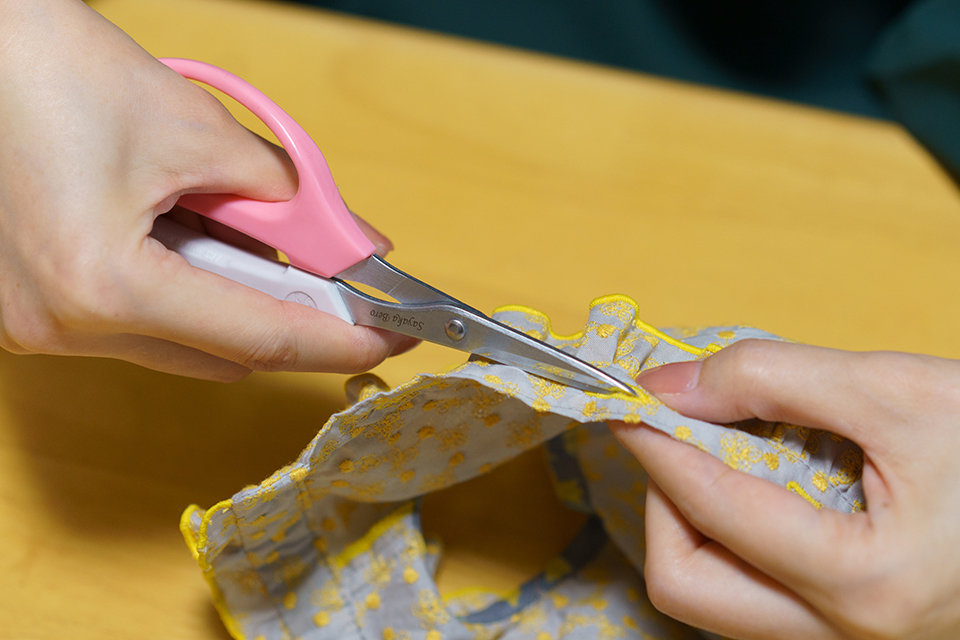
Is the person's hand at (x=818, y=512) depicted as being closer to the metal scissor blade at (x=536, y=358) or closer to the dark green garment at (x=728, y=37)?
the metal scissor blade at (x=536, y=358)

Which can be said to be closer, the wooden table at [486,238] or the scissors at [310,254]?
the scissors at [310,254]

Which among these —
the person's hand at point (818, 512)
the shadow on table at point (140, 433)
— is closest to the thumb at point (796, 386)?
the person's hand at point (818, 512)

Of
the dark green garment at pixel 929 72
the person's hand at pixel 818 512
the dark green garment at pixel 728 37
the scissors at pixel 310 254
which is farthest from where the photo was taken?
the dark green garment at pixel 728 37

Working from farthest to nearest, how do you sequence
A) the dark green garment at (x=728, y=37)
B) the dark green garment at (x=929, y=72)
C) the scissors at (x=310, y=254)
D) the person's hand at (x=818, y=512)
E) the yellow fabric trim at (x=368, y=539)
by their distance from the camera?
the dark green garment at (x=728, y=37) < the dark green garment at (x=929, y=72) < the yellow fabric trim at (x=368, y=539) < the scissors at (x=310, y=254) < the person's hand at (x=818, y=512)

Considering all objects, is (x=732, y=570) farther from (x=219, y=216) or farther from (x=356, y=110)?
(x=356, y=110)

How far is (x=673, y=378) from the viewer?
47 cm

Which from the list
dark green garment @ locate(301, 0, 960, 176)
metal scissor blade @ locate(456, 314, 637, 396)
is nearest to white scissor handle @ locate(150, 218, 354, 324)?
metal scissor blade @ locate(456, 314, 637, 396)

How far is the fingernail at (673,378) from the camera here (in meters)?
0.47

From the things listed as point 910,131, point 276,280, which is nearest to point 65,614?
point 276,280

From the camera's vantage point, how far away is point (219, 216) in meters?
0.51

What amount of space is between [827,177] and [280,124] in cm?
63

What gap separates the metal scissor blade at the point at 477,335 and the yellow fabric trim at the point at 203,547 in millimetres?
161

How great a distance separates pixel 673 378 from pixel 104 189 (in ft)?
1.22

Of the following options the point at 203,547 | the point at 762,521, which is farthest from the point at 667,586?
the point at 203,547
